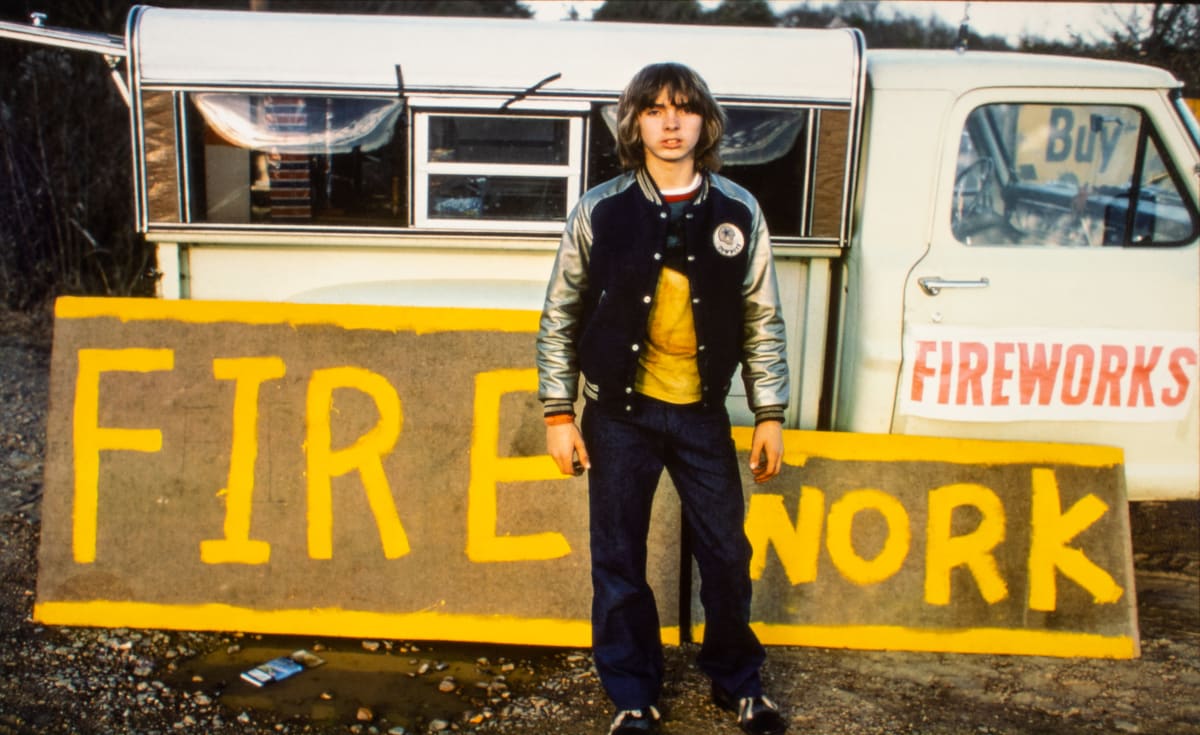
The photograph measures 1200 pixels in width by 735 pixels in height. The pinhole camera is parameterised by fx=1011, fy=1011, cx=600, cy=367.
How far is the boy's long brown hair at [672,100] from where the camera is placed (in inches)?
96.6

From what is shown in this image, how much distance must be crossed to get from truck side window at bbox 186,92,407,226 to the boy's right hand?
1.32m

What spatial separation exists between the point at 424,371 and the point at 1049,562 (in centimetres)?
220

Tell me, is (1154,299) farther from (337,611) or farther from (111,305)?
(111,305)

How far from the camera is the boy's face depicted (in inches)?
96.7

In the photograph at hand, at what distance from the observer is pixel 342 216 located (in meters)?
3.57

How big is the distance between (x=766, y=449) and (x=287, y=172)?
2.00m

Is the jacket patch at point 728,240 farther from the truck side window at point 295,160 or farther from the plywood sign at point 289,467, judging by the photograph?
the truck side window at point 295,160

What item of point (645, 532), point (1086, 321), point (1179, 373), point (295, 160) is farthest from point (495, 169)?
point (1179, 373)

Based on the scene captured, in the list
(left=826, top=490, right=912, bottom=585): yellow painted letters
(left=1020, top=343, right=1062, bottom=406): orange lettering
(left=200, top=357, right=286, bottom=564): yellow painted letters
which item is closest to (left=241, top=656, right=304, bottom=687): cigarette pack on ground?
(left=200, top=357, right=286, bottom=564): yellow painted letters

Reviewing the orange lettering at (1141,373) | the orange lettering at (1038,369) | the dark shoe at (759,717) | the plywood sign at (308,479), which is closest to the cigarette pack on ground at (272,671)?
the plywood sign at (308,479)

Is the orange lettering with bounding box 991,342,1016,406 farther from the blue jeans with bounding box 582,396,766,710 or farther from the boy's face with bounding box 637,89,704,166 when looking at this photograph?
the boy's face with bounding box 637,89,704,166

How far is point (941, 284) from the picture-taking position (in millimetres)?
3549

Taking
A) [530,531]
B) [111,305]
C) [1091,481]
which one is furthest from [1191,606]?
[111,305]

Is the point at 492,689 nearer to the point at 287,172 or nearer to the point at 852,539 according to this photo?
the point at 852,539
